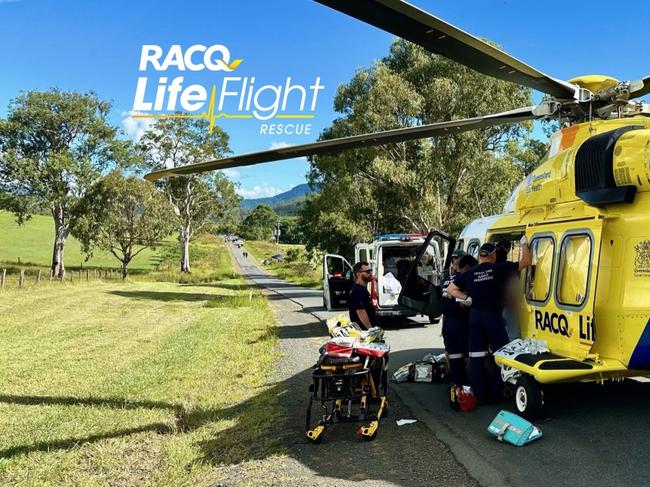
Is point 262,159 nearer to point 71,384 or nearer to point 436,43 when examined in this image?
point 436,43

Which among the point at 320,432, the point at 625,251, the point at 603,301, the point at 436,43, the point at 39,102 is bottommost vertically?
the point at 320,432

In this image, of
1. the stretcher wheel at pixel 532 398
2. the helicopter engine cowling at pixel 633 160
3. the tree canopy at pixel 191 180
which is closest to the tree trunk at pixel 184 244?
the tree canopy at pixel 191 180

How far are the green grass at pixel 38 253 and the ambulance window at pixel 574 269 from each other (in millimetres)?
42019

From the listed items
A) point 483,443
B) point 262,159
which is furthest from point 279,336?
point 483,443

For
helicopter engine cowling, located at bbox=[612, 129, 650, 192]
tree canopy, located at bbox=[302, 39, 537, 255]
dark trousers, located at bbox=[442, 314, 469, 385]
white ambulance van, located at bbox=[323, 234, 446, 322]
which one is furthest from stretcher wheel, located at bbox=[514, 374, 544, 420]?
tree canopy, located at bbox=[302, 39, 537, 255]

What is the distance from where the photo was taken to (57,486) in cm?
479

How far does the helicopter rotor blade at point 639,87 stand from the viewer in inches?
195

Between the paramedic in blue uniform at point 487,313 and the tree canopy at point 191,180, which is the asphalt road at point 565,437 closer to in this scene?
the paramedic in blue uniform at point 487,313

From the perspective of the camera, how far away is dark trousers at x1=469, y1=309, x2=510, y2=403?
594cm

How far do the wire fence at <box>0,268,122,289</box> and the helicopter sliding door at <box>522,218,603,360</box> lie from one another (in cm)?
2596

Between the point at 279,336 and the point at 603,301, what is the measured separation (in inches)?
364

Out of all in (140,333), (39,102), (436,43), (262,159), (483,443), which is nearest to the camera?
(436,43)

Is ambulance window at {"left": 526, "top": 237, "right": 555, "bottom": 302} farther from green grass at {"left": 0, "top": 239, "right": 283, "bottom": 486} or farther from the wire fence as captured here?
the wire fence

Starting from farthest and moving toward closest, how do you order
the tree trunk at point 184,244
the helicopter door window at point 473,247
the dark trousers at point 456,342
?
the tree trunk at point 184,244
the helicopter door window at point 473,247
the dark trousers at point 456,342
